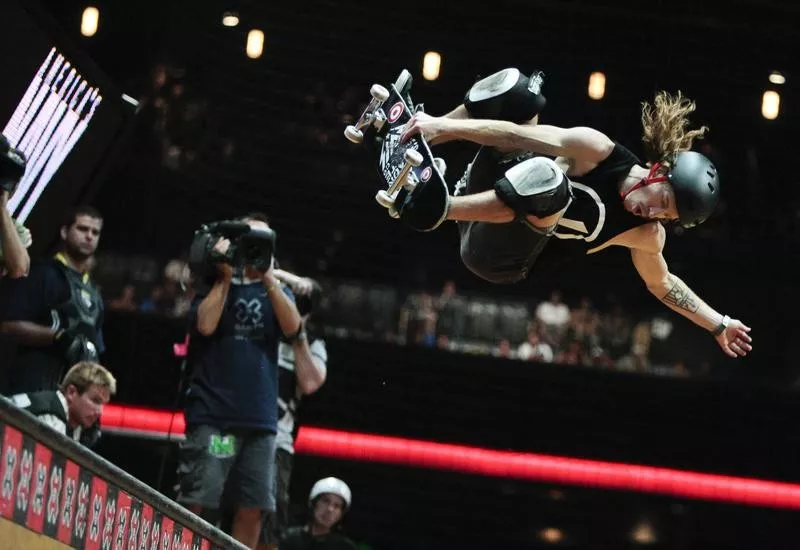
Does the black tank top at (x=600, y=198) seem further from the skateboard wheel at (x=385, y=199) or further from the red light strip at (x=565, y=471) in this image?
the red light strip at (x=565, y=471)

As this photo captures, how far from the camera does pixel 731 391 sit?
391 inches

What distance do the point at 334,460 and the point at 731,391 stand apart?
2.99 metres

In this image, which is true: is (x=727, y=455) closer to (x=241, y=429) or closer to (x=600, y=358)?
(x=600, y=358)

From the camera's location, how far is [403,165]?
4.72m

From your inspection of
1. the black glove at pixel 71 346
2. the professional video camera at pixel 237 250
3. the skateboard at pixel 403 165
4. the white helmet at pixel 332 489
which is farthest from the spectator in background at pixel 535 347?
the skateboard at pixel 403 165

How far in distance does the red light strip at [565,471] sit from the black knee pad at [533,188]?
476 cm

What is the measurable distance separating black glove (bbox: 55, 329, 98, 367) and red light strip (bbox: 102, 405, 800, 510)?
3305mm

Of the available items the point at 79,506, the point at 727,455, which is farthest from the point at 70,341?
the point at 727,455

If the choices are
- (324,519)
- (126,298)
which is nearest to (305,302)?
(324,519)

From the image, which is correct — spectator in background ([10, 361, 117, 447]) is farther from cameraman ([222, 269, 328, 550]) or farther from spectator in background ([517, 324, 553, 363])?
spectator in background ([517, 324, 553, 363])

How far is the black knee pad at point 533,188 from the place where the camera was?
466 cm

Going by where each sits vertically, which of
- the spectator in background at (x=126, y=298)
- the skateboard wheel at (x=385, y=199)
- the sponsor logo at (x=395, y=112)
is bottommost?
the skateboard wheel at (x=385, y=199)

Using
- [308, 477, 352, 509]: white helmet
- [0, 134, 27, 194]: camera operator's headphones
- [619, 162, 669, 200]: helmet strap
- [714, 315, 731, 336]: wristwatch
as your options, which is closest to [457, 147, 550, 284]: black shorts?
[619, 162, 669, 200]: helmet strap

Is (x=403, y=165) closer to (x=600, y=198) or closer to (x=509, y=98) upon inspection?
(x=509, y=98)
